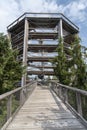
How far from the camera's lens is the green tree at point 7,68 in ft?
45.3

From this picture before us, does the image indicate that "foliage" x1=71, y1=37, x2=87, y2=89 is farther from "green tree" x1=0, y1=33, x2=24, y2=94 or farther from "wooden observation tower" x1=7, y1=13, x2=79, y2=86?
"wooden observation tower" x1=7, y1=13, x2=79, y2=86

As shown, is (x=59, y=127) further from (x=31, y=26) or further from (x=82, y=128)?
(x=31, y=26)

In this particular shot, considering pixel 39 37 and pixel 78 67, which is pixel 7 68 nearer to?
pixel 78 67

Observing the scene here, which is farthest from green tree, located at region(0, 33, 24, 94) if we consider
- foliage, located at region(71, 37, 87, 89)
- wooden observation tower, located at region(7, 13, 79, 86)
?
wooden observation tower, located at region(7, 13, 79, 86)

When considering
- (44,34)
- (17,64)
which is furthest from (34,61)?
(17,64)

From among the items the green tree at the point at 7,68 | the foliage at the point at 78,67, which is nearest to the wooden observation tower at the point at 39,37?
the foliage at the point at 78,67

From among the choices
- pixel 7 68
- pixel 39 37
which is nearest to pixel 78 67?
pixel 7 68

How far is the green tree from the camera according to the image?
1381cm

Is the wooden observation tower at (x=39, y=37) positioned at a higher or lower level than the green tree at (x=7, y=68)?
higher

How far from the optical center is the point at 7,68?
48.7ft

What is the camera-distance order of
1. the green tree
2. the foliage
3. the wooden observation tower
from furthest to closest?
the wooden observation tower → the foliage → the green tree

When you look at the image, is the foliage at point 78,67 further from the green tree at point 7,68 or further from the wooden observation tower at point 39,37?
the wooden observation tower at point 39,37

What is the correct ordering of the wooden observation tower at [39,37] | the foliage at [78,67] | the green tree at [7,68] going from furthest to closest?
1. the wooden observation tower at [39,37]
2. the foliage at [78,67]
3. the green tree at [7,68]

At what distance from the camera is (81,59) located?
20297mm
